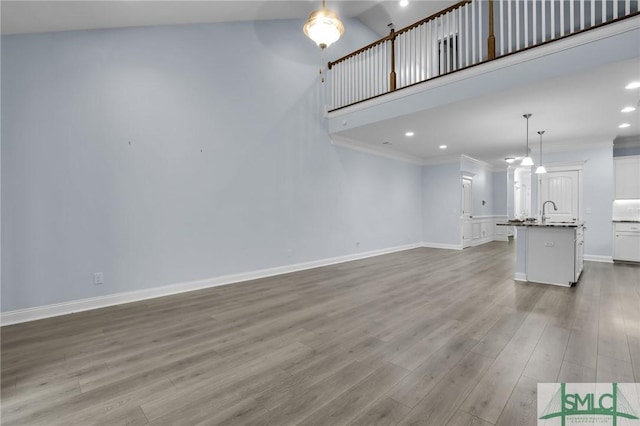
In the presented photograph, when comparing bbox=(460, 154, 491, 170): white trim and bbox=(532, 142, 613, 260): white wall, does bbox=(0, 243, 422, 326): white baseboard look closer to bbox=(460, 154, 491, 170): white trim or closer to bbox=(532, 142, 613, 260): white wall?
bbox=(460, 154, 491, 170): white trim

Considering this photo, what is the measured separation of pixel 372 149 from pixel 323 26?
14.4 ft

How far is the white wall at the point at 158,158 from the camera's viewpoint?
10.8ft

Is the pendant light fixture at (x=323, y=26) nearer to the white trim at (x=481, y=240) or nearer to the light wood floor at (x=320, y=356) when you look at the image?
the light wood floor at (x=320, y=356)

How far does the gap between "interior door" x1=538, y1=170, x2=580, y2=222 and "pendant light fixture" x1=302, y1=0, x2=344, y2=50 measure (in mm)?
6915

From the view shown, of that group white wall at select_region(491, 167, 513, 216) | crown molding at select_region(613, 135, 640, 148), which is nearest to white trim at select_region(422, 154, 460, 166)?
white wall at select_region(491, 167, 513, 216)

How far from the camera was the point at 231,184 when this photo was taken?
477 centimetres

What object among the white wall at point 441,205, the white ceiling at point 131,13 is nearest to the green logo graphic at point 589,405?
the white ceiling at point 131,13

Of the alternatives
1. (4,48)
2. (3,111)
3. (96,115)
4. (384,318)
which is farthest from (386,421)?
(4,48)

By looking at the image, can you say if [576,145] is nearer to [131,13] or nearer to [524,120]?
[524,120]

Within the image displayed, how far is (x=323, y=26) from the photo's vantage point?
3.14m

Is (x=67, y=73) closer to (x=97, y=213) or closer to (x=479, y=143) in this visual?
(x=97, y=213)

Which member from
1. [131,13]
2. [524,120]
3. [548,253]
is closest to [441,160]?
[524,120]

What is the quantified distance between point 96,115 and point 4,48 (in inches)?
38.8

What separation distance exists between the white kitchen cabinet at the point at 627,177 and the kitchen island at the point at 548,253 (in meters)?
3.77
